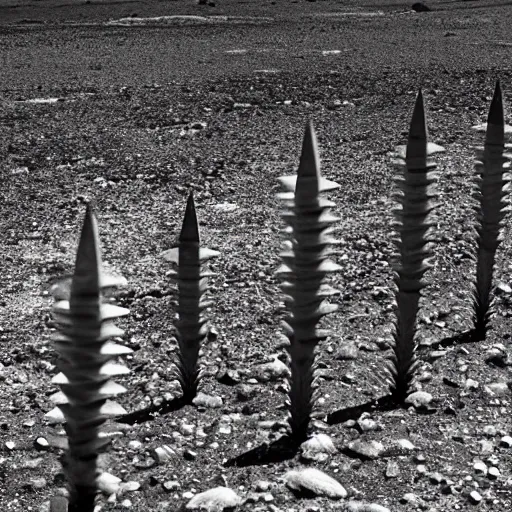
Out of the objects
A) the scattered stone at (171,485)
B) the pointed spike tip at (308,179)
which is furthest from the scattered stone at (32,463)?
the pointed spike tip at (308,179)

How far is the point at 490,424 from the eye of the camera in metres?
4.91

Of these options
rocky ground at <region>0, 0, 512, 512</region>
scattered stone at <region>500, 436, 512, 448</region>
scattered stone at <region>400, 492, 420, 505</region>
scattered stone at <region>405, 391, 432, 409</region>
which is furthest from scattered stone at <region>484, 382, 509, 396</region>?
scattered stone at <region>400, 492, 420, 505</region>

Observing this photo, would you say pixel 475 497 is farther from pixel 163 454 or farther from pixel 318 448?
pixel 163 454

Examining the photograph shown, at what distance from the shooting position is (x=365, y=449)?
4.59 metres

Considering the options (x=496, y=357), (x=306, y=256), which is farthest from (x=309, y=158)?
(x=496, y=357)

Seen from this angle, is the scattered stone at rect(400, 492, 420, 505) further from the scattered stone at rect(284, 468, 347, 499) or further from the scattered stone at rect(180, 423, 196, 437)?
the scattered stone at rect(180, 423, 196, 437)

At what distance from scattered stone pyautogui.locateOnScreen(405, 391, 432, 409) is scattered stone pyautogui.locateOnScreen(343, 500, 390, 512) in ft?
3.20

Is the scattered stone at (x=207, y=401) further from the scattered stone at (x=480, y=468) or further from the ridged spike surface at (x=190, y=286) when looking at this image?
the scattered stone at (x=480, y=468)

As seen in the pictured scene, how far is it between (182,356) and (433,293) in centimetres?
238

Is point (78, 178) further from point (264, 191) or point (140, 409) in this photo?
point (140, 409)

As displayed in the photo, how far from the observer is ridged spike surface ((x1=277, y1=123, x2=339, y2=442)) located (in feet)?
13.5

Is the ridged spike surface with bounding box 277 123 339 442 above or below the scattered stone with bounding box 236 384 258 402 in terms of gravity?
above

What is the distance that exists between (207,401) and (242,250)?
8.76 ft

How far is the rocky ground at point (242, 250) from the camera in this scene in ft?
14.6
